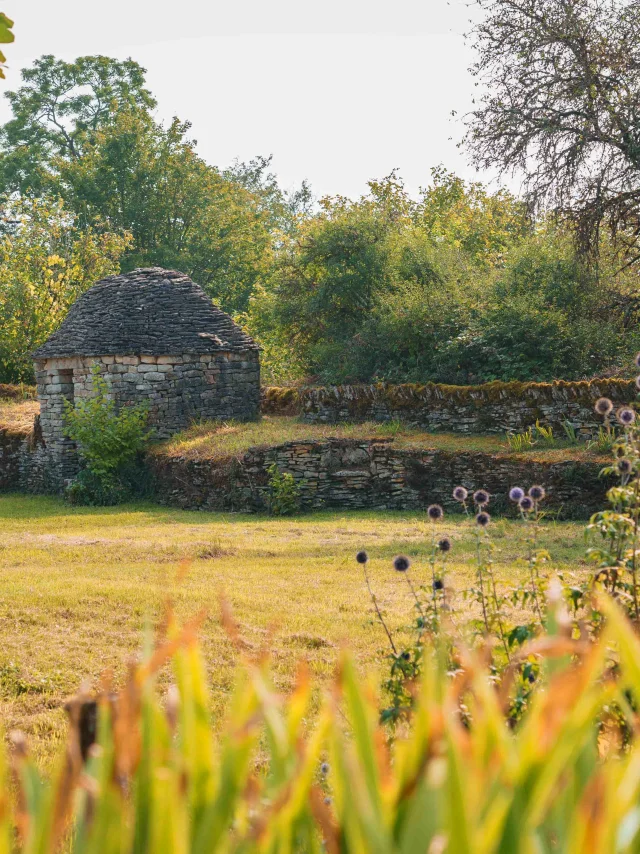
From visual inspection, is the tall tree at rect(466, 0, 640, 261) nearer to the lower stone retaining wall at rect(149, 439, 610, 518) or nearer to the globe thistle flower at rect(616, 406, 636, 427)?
the lower stone retaining wall at rect(149, 439, 610, 518)

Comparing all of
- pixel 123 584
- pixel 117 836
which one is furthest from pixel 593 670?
pixel 123 584

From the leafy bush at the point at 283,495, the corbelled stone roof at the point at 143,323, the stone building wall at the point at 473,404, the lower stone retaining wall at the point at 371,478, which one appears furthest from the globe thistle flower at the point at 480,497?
the corbelled stone roof at the point at 143,323

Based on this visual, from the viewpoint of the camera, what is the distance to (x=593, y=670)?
125 cm

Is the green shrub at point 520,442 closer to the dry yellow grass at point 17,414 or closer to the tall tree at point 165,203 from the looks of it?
the dry yellow grass at point 17,414

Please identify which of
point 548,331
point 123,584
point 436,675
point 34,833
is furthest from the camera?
point 548,331

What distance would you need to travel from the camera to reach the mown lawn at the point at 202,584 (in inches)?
253

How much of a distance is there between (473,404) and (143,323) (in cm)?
730

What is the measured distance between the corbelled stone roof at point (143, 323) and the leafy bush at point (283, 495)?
15.6 ft

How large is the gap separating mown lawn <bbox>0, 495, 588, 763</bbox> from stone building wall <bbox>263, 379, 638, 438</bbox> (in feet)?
8.18

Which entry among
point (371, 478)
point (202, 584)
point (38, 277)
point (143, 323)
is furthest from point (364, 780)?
point (38, 277)

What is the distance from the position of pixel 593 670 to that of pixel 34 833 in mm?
748

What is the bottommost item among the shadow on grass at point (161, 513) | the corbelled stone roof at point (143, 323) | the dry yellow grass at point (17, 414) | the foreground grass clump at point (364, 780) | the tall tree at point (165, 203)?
the shadow on grass at point (161, 513)

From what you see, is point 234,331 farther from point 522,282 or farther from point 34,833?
point 34,833

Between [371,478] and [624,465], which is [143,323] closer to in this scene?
[371,478]
